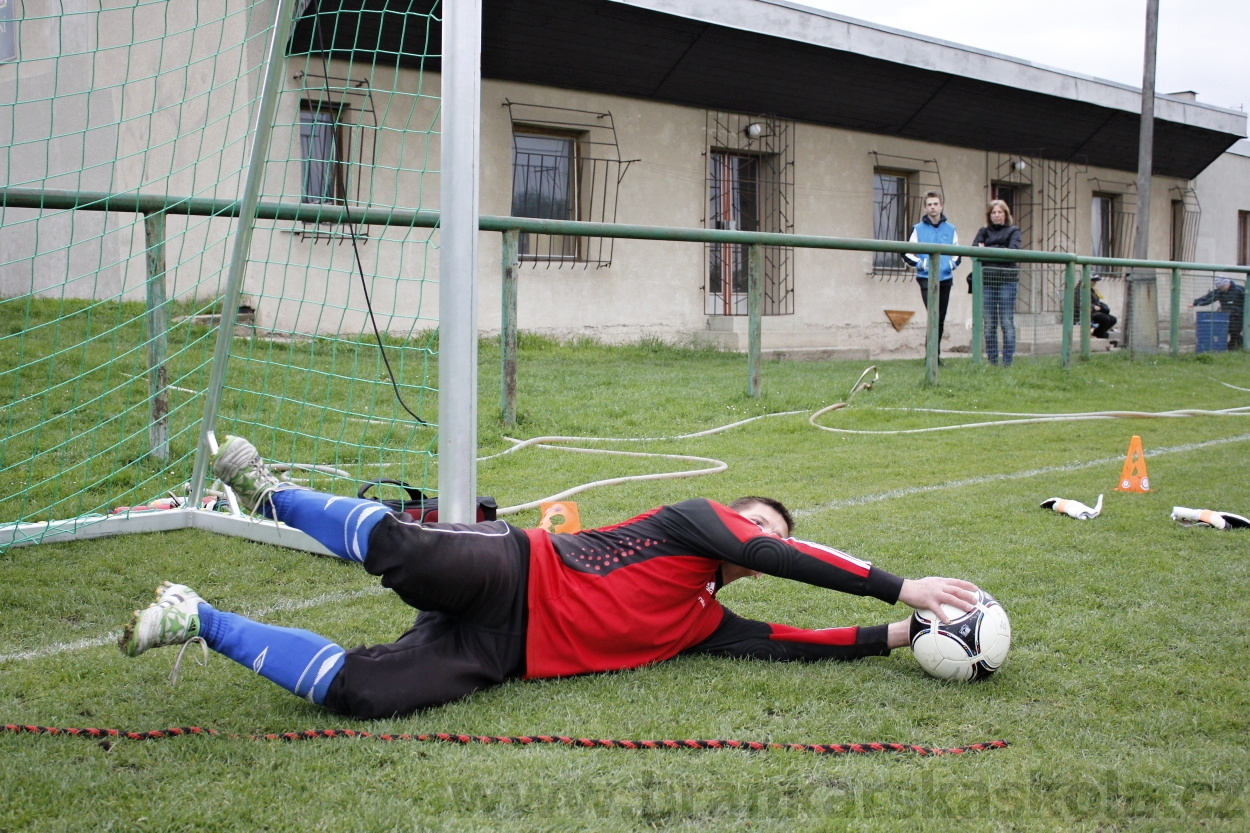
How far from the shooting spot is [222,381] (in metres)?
4.43

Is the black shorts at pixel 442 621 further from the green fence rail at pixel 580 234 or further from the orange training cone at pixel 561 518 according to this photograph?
the green fence rail at pixel 580 234

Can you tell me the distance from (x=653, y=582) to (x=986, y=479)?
3.52 m

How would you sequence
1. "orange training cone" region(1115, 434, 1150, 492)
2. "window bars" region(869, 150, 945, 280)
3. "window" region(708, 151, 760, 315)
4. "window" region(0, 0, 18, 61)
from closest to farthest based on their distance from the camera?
"orange training cone" region(1115, 434, 1150, 492)
"window" region(0, 0, 18, 61)
"window" region(708, 151, 760, 315)
"window bars" region(869, 150, 945, 280)

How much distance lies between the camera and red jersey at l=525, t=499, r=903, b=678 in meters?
2.86

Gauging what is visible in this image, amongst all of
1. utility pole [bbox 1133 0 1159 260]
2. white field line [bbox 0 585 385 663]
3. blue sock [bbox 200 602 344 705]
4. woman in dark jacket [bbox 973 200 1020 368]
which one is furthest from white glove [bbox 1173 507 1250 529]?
utility pole [bbox 1133 0 1159 260]

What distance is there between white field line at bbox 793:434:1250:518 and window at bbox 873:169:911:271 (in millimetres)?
10335


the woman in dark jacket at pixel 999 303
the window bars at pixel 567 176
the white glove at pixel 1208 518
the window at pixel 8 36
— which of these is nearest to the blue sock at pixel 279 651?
the white glove at pixel 1208 518

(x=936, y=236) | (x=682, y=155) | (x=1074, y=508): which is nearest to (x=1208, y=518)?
(x=1074, y=508)

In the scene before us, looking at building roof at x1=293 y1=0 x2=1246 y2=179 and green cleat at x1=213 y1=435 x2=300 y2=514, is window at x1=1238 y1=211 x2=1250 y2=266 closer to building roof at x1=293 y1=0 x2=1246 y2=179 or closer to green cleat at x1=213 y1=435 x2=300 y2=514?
building roof at x1=293 y1=0 x2=1246 y2=179

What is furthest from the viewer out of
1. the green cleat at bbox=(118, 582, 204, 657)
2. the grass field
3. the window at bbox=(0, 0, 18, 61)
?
the window at bbox=(0, 0, 18, 61)

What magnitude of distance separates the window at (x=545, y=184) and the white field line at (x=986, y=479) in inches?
327

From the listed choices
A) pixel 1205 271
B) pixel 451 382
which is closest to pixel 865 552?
pixel 451 382

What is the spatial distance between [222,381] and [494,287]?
8.77 m

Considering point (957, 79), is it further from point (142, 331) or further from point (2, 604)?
point (2, 604)
